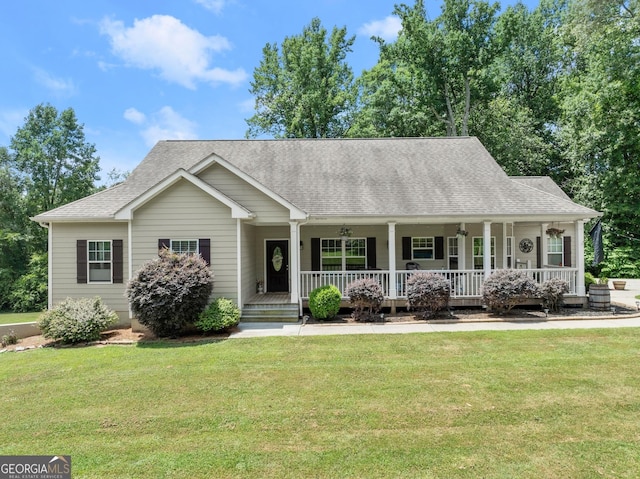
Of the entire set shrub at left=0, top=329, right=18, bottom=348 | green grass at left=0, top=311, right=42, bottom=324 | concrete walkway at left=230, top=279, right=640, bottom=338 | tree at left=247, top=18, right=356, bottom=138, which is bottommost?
green grass at left=0, top=311, right=42, bottom=324

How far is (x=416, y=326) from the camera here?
10.0 metres

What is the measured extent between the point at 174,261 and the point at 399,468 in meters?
7.95

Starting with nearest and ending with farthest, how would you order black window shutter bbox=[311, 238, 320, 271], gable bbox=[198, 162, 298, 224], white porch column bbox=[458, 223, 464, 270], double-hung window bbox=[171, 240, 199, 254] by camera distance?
double-hung window bbox=[171, 240, 199, 254] → gable bbox=[198, 162, 298, 224] → white porch column bbox=[458, 223, 464, 270] → black window shutter bbox=[311, 238, 320, 271]

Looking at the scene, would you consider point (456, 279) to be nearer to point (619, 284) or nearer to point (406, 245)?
point (406, 245)

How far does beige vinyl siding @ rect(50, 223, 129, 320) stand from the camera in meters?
11.2

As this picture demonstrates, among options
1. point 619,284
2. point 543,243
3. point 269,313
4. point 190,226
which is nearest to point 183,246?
point 190,226

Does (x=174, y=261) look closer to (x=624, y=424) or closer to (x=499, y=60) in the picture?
(x=624, y=424)

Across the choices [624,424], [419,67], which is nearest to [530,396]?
[624,424]

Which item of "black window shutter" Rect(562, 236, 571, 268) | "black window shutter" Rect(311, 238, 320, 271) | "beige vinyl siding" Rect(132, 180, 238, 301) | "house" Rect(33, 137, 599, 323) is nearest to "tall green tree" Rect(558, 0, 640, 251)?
"house" Rect(33, 137, 599, 323)

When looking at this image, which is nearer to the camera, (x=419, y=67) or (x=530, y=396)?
(x=530, y=396)

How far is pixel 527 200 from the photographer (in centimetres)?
1226

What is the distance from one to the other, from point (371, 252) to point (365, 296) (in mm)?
3825

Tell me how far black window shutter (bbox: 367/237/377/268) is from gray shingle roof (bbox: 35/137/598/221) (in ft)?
7.24

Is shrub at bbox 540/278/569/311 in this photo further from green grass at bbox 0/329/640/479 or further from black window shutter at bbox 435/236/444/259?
black window shutter at bbox 435/236/444/259
